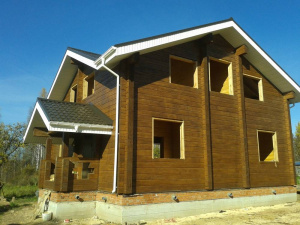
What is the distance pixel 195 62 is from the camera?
1033 centimetres

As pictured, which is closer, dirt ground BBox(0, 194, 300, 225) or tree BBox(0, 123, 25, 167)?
dirt ground BBox(0, 194, 300, 225)

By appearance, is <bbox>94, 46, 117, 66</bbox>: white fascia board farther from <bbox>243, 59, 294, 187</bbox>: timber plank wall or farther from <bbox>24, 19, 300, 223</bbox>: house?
<bbox>243, 59, 294, 187</bbox>: timber plank wall

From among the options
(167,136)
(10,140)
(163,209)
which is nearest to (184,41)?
(167,136)

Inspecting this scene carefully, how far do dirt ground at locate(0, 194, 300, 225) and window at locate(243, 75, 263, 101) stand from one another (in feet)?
15.5

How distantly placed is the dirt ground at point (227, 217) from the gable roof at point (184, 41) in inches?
189

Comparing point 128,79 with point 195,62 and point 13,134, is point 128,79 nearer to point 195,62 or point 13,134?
point 195,62

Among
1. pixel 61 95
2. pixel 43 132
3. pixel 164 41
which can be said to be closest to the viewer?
pixel 164 41

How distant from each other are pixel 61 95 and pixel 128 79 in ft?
24.3

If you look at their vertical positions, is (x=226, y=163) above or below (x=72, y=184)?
above

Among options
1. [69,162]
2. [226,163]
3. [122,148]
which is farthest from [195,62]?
[69,162]

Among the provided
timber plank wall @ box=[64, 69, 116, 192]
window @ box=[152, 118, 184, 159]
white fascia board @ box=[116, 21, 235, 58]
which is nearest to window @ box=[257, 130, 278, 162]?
window @ box=[152, 118, 184, 159]

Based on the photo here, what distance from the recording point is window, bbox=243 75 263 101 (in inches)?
482

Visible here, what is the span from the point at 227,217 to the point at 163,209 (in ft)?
6.78

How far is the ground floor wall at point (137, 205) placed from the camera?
7.64m
